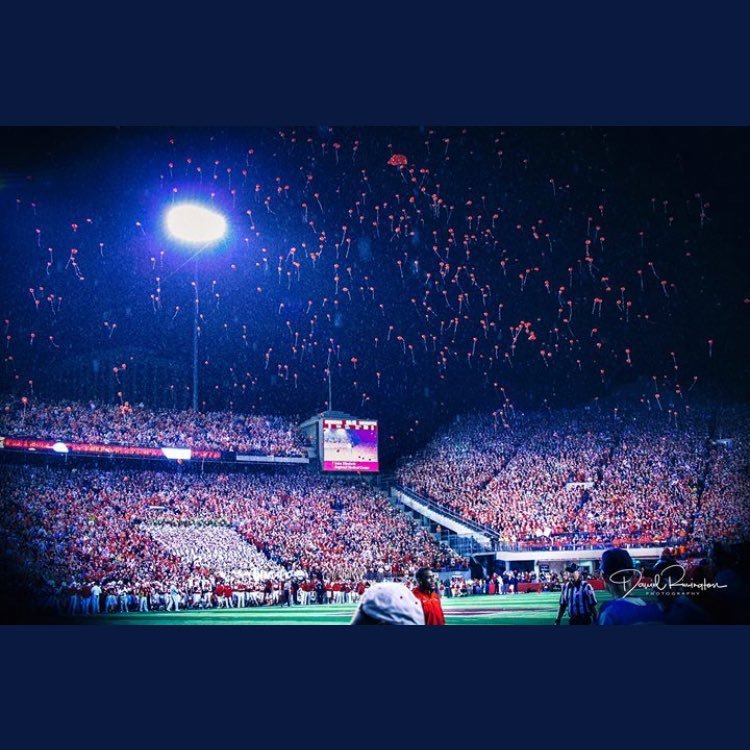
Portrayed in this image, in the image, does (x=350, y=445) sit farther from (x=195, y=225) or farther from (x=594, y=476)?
(x=195, y=225)

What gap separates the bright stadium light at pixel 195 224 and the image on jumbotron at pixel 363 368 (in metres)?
0.10

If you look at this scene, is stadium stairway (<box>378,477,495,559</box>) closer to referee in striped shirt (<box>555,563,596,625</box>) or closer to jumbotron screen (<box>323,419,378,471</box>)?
jumbotron screen (<box>323,419,378,471</box>)

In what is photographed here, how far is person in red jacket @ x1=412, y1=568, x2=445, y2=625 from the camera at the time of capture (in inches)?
190

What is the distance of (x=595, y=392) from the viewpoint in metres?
22.5

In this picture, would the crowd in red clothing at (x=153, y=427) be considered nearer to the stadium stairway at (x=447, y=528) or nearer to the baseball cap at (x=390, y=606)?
the stadium stairway at (x=447, y=528)

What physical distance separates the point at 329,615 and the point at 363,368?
8016 millimetres

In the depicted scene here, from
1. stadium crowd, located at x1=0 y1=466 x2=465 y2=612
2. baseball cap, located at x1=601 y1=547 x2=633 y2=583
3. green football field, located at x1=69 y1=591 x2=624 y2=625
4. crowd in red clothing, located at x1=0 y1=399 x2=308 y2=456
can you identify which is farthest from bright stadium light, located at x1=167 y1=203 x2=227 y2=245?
baseball cap, located at x1=601 y1=547 x2=633 y2=583

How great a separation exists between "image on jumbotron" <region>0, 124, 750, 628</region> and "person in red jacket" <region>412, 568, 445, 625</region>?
4.71 meters

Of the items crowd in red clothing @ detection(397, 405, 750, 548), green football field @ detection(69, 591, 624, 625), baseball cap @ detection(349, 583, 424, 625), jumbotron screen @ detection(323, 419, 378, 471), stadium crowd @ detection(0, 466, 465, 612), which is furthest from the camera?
jumbotron screen @ detection(323, 419, 378, 471)

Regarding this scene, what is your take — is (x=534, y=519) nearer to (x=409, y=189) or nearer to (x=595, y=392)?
(x=595, y=392)

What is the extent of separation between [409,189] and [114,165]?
16.7 feet

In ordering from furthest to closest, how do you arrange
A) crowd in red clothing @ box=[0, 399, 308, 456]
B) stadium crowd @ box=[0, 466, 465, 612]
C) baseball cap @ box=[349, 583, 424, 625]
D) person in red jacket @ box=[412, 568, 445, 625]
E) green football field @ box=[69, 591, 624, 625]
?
crowd in red clothing @ box=[0, 399, 308, 456], stadium crowd @ box=[0, 466, 465, 612], green football field @ box=[69, 591, 624, 625], person in red jacket @ box=[412, 568, 445, 625], baseball cap @ box=[349, 583, 424, 625]

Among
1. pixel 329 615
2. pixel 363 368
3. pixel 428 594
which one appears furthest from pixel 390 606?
pixel 363 368

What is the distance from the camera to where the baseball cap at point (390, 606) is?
3365 mm
